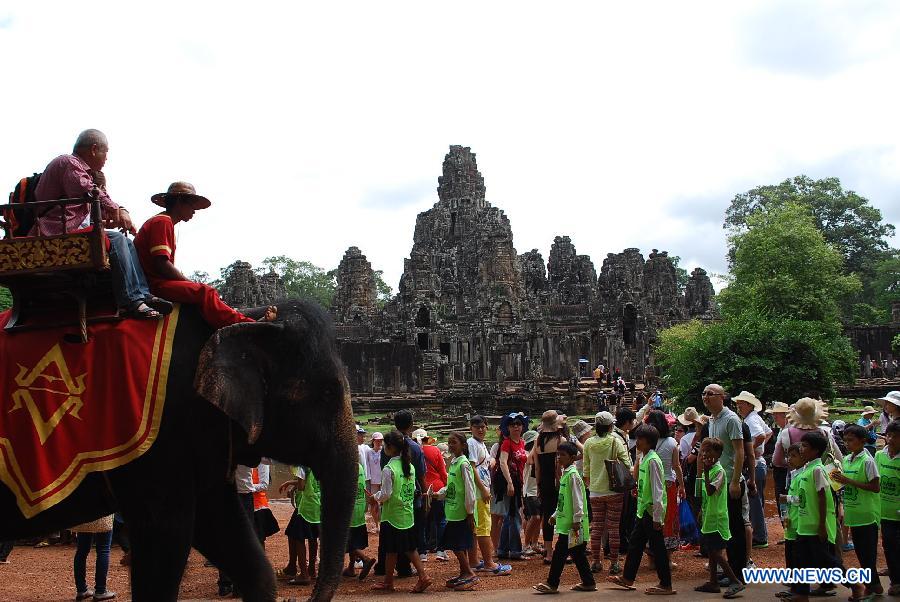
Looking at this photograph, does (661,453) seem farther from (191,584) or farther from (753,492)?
(191,584)

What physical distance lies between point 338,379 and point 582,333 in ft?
161

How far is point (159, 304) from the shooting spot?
523cm

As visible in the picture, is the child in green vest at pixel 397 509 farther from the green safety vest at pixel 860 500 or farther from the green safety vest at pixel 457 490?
the green safety vest at pixel 860 500

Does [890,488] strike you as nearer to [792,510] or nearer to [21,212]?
[792,510]

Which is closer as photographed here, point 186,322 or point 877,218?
point 186,322

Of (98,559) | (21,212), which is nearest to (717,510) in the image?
(98,559)

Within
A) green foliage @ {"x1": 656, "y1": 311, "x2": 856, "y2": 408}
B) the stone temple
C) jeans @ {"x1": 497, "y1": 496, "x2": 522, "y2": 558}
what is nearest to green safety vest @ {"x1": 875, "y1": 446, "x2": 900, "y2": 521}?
jeans @ {"x1": 497, "y1": 496, "x2": 522, "y2": 558}

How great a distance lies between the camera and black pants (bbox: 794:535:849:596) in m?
7.81

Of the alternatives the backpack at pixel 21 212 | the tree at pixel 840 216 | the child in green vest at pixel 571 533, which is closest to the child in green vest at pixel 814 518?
the child in green vest at pixel 571 533

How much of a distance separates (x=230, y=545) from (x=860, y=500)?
5.61 m

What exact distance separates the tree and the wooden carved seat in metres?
65.5

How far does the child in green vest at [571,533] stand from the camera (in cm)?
866

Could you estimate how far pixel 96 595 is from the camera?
8875 millimetres

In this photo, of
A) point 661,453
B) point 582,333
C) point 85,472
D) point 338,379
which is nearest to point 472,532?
point 661,453
